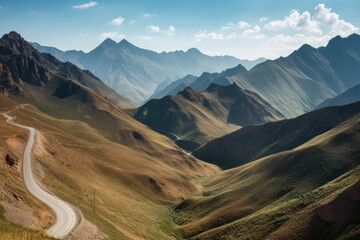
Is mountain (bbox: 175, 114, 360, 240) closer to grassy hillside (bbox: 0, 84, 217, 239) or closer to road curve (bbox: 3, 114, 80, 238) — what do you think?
grassy hillside (bbox: 0, 84, 217, 239)

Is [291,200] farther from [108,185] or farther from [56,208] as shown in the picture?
[108,185]

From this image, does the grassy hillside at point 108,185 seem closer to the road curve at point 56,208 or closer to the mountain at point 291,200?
the road curve at point 56,208

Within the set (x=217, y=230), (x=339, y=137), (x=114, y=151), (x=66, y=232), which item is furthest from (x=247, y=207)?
(x=114, y=151)

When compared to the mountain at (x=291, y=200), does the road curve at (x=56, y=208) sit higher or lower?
higher

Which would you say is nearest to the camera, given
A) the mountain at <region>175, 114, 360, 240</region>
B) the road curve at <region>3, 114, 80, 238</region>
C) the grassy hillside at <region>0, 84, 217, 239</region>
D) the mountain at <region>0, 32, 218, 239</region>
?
the road curve at <region>3, 114, 80, 238</region>

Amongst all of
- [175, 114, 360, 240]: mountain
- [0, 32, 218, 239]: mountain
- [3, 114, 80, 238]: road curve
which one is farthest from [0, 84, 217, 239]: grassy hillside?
[175, 114, 360, 240]: mountain

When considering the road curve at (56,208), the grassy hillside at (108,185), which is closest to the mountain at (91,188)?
the grassy hillside at (108,185)
